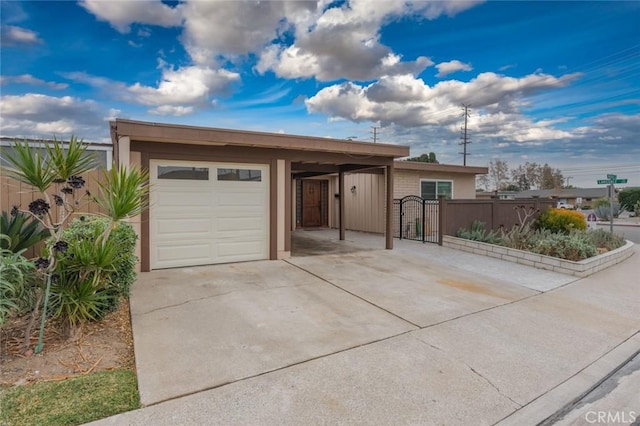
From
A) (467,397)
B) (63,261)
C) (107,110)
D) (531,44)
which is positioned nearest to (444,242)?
(531,44)

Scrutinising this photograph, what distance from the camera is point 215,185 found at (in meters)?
7.32

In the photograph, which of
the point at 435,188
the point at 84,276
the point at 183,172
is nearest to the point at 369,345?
the point at 84,276

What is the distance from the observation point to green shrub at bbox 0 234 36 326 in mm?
2930

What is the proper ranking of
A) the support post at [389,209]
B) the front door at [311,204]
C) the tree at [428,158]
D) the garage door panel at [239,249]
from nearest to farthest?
the garage door panel at [239,249] → the support post at [389,209] → the front door at [311,204] → the tree at [428,158]

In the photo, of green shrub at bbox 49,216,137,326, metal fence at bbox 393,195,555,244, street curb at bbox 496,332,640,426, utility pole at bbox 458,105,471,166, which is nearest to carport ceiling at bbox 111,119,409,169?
metal fence at bbox 393,195,555,244

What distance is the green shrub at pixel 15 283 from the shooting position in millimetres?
2930

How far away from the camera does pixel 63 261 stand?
11.1 ft

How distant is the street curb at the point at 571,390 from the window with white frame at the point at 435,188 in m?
10.2

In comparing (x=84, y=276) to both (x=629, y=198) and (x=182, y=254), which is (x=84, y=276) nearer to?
(x=182, y=254)

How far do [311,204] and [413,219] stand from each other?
476cm

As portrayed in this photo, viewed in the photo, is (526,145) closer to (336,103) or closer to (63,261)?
(336,103)

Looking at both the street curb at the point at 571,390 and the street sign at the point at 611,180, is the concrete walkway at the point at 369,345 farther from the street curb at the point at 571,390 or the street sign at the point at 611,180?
the street sign at the point at 611,180

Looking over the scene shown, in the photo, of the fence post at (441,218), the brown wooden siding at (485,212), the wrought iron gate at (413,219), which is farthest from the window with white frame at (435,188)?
the fence post at (441,218)

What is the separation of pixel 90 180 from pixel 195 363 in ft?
15.7
